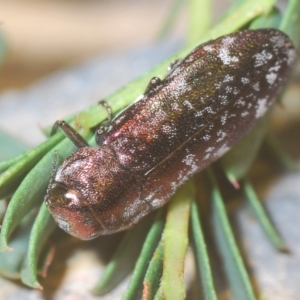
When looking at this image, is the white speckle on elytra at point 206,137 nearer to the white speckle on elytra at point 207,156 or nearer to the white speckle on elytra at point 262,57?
the white speckle on elytra at point 207,156

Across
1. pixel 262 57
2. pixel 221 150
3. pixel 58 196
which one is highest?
pixel 58 196

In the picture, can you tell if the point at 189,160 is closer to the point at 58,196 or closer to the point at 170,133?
the point at 170,133

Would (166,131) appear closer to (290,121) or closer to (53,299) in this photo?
(53,299)

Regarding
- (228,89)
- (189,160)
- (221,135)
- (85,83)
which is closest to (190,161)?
(189,160)

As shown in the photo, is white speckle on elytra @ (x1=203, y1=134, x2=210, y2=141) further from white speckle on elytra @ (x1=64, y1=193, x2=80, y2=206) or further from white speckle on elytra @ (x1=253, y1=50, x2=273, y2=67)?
white speckle on elytra @ (x1=64, y1=193, x2=80, y2=206)

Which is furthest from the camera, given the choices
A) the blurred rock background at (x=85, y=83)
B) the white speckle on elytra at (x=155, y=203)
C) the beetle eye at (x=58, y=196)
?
the blurred rock background at (x=85, y=83)

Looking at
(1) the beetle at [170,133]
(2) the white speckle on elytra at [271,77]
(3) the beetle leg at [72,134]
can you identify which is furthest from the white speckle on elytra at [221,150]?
(3) the beetle leg at [72,134]

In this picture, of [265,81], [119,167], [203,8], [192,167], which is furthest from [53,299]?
[203,8]
